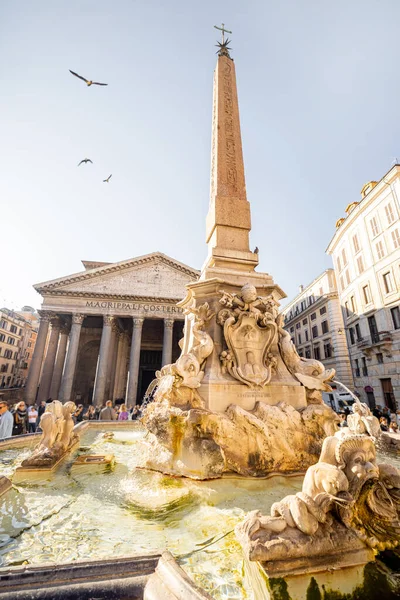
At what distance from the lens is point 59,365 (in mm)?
24406

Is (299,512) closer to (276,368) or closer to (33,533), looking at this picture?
(33,533)

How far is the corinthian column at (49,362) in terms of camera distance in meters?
21.8

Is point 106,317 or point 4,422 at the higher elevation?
point 106,317

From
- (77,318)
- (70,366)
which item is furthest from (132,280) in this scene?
(70,366)

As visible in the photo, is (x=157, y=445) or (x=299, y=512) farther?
(x=157, y=445)

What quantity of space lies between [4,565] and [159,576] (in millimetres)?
1221

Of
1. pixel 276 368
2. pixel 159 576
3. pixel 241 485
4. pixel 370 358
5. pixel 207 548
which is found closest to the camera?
pixel 159 576

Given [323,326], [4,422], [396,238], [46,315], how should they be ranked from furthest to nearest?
[323,326] < [46,315] < [396,238] < [4,422]

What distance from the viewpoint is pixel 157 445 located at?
347 cm

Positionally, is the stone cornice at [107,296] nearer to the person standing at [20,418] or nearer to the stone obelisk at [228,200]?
the person standing at [20,418]

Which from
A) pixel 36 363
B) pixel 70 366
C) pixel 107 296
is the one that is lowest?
pixel 70 366

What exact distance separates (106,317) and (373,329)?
21.0 metres

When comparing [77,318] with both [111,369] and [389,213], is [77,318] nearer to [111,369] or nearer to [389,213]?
[111,369]

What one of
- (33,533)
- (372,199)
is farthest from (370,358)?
(33,533)
